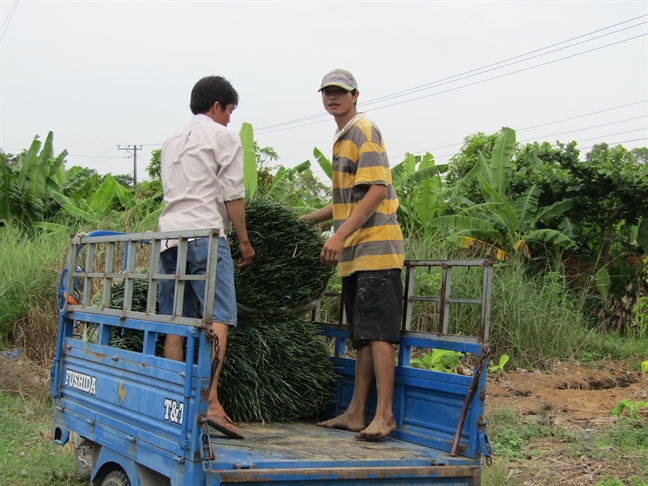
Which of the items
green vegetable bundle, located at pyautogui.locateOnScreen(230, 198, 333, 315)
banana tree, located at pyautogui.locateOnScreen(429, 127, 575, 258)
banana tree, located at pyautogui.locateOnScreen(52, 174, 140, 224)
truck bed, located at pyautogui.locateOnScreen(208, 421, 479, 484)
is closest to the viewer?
truck bed, located at pyautogui.locateOnScreen(208, 421, 479, 484)

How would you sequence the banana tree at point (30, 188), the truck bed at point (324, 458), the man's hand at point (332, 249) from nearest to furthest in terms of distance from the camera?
the truck bed at point (324, 458) → the man's hand at point (332, 249) → the banana tree at point (30, 188)

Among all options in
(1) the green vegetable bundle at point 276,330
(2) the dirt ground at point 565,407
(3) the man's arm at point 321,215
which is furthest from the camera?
(2) the dirt ground at point 565,407

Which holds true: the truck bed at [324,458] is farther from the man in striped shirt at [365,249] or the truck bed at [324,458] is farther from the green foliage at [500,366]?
the green foliage at [500,366]

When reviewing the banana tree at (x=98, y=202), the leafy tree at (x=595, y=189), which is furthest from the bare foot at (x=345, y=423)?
the leafy tree at (x=595, y=189)

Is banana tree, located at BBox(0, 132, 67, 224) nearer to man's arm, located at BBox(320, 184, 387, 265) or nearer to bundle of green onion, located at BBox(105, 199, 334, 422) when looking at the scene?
bundle of green onion, located at BBox(105, 199, 334, 422)

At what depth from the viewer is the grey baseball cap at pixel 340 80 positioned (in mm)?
3917

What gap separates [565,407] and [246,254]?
12.9 ft

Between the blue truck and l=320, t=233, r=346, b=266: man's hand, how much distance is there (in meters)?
0.44

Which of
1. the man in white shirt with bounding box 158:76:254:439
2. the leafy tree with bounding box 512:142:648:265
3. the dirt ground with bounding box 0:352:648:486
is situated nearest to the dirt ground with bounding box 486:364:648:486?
the dirt ground with bounding box 0:352:648:486

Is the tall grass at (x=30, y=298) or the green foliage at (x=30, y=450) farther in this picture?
the tall grass at (x=30, y=298)

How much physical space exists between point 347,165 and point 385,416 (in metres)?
1.29

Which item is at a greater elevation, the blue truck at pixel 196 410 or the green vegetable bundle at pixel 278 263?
the green vegetable bundle at pixel 278 263

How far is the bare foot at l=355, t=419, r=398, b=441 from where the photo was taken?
3592 mm

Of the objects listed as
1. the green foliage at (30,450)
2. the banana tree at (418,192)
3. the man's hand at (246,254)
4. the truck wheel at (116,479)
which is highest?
the banana tree at (418,192)
